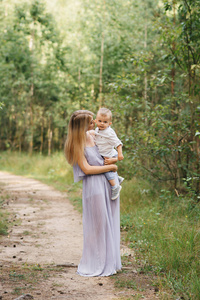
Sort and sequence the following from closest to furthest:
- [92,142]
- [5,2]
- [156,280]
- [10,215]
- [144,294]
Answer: [144,294] → [156,280] → [92,142] → [10,215] → [5,2]

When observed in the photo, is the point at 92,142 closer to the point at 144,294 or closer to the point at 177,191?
the point at 144,294

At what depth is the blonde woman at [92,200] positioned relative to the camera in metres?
4.42

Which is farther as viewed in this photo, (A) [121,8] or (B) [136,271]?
(A) [121,8]

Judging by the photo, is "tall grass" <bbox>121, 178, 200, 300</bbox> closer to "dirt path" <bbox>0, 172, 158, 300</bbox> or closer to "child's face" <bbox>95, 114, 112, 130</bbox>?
"dirt path" <bbox>0, 172, 158, 300</bbox>

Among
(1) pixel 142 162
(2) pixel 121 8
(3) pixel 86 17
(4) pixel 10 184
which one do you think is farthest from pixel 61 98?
(1) pixel 142 162

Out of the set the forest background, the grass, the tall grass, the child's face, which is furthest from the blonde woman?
the forest background

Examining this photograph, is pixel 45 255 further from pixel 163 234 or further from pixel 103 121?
pixel 103 121

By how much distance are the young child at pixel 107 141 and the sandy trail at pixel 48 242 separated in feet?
3.88

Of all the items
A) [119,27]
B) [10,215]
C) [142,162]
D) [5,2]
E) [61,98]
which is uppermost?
[5,2]

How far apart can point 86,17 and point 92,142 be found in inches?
703

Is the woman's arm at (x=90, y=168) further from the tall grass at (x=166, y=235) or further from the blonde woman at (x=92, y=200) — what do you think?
the tall grass at (x=166, y=235)

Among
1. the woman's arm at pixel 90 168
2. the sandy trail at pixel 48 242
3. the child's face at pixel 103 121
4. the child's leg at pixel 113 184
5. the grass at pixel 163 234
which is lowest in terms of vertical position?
the sandy trail at pixel 48 242

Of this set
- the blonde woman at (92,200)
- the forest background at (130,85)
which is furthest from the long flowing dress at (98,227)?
the forest background at (130,85)

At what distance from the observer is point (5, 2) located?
23.6m
